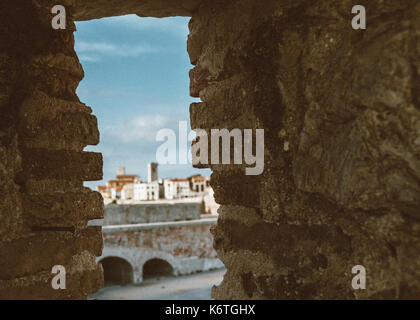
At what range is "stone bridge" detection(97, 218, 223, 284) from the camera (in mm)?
13914

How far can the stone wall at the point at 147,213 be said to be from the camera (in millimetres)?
14719

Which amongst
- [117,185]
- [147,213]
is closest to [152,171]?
[117,185]

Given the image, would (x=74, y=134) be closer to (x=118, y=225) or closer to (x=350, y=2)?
(x=350, y=2)

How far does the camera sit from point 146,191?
2470 centimetres

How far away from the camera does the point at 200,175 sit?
29625mm

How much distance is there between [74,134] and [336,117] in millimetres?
996

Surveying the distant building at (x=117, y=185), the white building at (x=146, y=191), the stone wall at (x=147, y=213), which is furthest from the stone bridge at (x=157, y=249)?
the distant building at (x=117, y=185)

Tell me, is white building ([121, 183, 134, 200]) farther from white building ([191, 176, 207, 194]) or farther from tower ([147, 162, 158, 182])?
white building ([191, 176, 207, 194])

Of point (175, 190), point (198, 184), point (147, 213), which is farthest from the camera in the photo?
point (198, 184)

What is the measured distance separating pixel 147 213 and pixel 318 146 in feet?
48.3

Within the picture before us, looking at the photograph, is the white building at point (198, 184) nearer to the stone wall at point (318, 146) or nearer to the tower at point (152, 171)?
the tower at point (152, 171)

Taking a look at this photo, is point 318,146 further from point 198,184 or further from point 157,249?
point 198,184

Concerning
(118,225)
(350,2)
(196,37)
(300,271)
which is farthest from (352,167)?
(118,225)

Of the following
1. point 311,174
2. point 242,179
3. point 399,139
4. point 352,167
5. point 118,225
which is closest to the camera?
point 399,139
